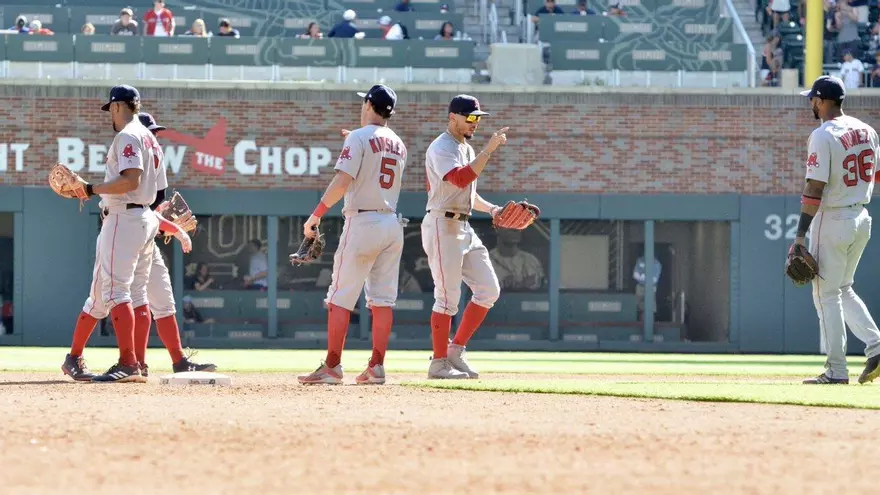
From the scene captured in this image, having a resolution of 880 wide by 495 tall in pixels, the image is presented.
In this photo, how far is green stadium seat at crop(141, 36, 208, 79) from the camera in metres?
22.8

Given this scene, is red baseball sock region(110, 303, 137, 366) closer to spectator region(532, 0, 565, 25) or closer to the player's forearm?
the player's forearm

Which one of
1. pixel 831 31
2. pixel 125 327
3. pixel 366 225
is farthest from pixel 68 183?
pixel 831 31

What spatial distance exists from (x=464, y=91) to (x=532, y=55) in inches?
51.5

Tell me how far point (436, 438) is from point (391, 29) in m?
18.0

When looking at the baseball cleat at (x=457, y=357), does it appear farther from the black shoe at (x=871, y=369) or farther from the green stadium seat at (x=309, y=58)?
the green stadium seat at (x=309, y=58)

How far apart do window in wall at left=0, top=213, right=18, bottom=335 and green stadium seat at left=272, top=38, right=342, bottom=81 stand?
189 inches

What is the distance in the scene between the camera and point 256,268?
23422 mm

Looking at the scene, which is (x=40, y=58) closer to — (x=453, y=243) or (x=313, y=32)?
(x=313, y=32)

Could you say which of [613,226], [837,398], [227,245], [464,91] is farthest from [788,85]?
[837,398]

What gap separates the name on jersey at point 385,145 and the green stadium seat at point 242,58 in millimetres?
13175

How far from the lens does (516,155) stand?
23.3 metres

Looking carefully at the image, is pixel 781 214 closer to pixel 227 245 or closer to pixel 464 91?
pixel 464 91

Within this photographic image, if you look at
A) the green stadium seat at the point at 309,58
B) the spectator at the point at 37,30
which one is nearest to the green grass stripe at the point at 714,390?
the green stadium seat at the point at 309,58

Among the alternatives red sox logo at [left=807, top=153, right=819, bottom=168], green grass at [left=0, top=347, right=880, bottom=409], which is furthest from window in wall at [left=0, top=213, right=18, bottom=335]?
red sox logo at [left=807, top=153, right=819, bottom=168]
